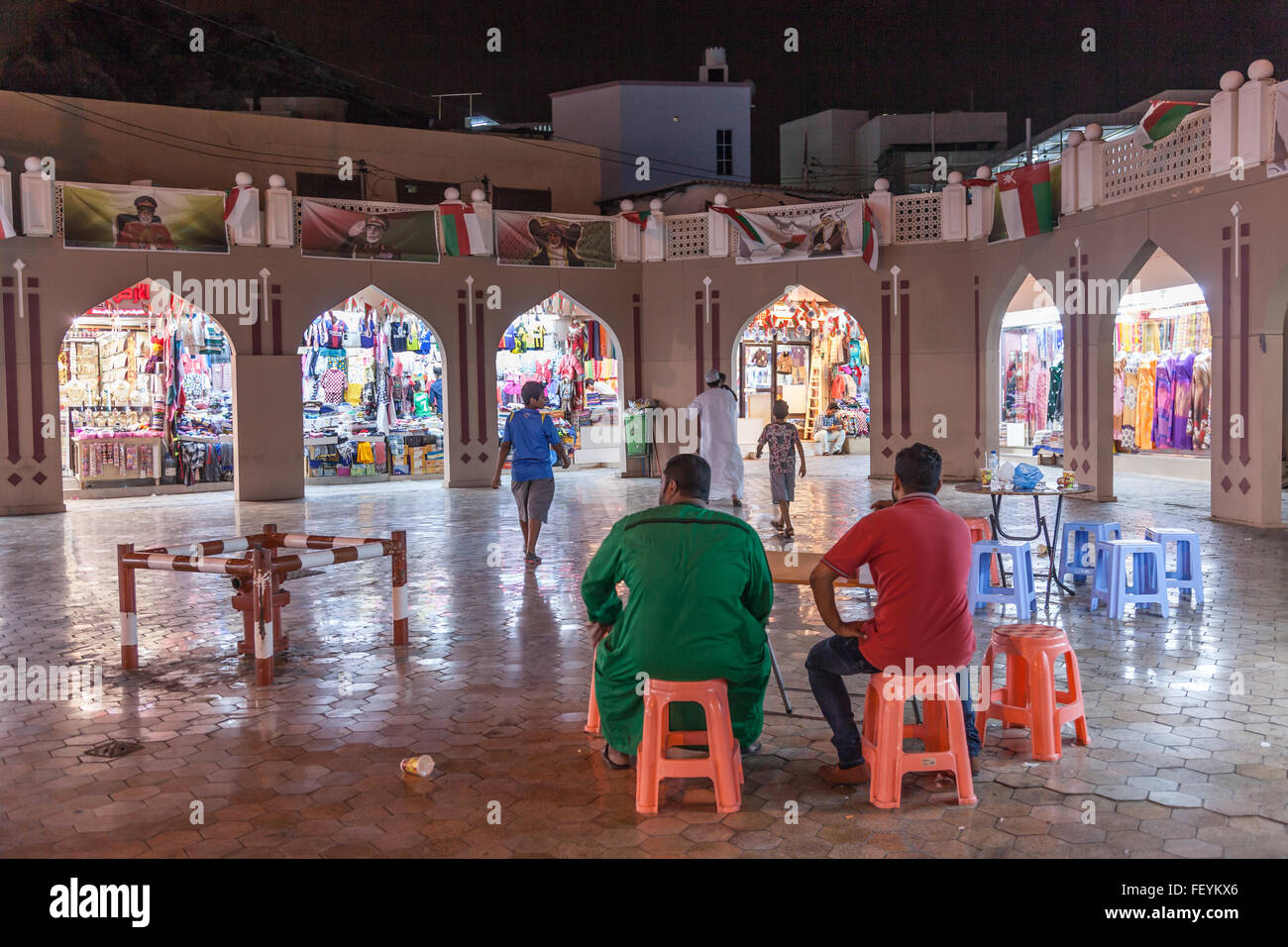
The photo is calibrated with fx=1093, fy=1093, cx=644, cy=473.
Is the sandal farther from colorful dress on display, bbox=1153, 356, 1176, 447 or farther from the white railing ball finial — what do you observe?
colorful dress on display, bbox=1153, 356, 1176, 447

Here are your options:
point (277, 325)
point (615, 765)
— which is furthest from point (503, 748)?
point (277, 325)

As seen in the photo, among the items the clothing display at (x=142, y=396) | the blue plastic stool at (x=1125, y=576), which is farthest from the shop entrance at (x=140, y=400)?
the blue plastic stool at (x=1125, y=576)

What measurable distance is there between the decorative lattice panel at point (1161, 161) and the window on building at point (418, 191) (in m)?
12.2

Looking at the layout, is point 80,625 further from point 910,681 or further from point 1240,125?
point 1240,125

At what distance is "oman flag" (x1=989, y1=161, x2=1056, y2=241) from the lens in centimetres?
1534

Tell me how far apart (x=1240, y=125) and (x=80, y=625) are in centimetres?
1192

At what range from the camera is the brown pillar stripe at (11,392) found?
1500 cm

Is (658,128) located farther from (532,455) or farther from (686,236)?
(532,455)

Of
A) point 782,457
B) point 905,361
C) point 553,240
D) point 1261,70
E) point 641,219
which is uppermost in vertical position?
point 641,219

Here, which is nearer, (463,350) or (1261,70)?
(1261,70)

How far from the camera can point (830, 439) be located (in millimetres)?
23609

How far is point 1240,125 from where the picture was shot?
454 inches

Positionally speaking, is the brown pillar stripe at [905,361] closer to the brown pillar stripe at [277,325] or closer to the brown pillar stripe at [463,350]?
the brown pillar stripe at [463,350]

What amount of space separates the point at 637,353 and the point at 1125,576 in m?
12.8
